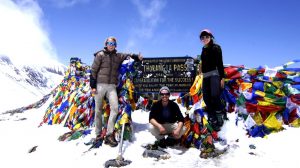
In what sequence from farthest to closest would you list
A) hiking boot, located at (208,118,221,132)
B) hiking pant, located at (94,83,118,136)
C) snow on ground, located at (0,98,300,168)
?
hiking pant, located at (94,83,118,136) → hiking boot, located at (208,118,221,132) → snow on ground, located at (0,98,300,168)

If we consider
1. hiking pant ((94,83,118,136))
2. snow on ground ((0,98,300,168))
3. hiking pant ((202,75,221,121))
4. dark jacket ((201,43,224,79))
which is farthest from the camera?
hiking pant ((94,83,118,136))

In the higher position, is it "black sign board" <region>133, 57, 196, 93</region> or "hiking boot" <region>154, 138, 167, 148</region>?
"black sign board" <region>133, 57, 196, 93</region>

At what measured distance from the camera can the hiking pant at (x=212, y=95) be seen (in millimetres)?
8258

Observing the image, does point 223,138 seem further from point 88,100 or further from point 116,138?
point 88,100

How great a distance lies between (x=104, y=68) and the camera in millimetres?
9094

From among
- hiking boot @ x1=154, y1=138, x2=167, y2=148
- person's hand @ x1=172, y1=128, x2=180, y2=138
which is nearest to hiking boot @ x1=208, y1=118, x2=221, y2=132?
person's hand @ x1=172, y1=128, x2=180, y2=138

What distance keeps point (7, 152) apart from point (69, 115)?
2.35m

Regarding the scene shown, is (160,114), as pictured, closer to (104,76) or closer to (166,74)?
(104,76)

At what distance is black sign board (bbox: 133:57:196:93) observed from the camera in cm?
1002

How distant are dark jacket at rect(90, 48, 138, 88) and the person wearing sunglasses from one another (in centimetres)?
150

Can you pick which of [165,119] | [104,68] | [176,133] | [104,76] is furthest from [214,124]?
[104,68]

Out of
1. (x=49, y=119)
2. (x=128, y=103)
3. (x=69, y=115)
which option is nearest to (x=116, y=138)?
(x=128, y=103)

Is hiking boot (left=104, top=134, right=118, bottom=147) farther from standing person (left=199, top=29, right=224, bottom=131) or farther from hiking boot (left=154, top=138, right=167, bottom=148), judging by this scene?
standing person (left=199, top=29, right=224, bottom=131)

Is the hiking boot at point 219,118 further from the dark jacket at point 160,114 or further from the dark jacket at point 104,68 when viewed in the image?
the dark jacket at point 104,68
